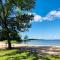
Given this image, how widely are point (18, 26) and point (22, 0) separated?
4.62 meters

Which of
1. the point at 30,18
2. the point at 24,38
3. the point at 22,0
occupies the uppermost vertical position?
the point at 22,0

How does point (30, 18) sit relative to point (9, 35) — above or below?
above

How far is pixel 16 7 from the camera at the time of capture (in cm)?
3847

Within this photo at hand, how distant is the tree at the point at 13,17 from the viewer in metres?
37.5

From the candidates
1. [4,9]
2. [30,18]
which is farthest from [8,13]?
[30,18]

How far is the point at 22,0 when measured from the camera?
37.3m

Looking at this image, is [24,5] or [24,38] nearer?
[24,5]

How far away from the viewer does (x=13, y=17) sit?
3900cm

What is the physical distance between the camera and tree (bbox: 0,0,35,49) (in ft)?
123

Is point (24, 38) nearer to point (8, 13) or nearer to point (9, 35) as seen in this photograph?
point (9, 35)

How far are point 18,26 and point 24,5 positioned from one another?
12.3 ft

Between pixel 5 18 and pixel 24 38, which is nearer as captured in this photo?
pixel 5 18

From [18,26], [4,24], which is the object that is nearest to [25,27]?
[18,26]

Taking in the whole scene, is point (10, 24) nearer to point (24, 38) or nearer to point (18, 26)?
point (18, 26)
